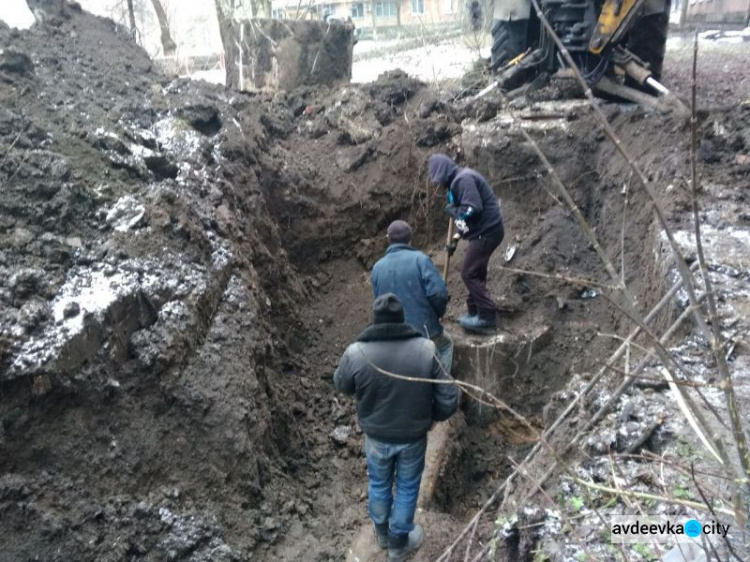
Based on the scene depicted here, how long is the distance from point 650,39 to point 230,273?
6409 millimetres

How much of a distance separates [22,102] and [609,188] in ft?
18.8

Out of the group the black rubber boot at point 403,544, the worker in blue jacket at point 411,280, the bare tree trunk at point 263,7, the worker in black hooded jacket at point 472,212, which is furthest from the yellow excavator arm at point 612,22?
the black rubber boot at point 403,544

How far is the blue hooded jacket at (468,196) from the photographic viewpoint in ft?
17.9

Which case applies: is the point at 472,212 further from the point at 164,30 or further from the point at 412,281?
the point at 164,30

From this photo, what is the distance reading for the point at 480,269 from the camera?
5.90 metres

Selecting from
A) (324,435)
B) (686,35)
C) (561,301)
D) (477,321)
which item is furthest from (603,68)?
(686,35)

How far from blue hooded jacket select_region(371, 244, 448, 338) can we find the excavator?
11.4 feet

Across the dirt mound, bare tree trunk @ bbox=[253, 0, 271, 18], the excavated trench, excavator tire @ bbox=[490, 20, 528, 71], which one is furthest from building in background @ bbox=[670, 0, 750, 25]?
the dirt mound

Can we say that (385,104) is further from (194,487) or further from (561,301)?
(194,487)

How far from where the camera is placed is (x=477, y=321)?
20.3 feet

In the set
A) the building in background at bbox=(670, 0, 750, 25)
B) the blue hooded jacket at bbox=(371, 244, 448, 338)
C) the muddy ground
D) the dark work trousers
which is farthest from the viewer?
the building in background at bbox=(670, 0, 750, 25)

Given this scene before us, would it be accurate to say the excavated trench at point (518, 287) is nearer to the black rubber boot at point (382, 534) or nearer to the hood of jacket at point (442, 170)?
the black rubber boot at point (382, 534)

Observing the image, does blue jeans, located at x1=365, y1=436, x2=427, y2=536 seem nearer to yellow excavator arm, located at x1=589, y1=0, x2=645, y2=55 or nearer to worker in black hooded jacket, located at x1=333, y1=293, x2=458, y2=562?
worker in black hooded jacket, located at x1=333, y1=293, x2=458, y2=562

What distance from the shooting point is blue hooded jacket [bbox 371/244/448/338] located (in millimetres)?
4945
